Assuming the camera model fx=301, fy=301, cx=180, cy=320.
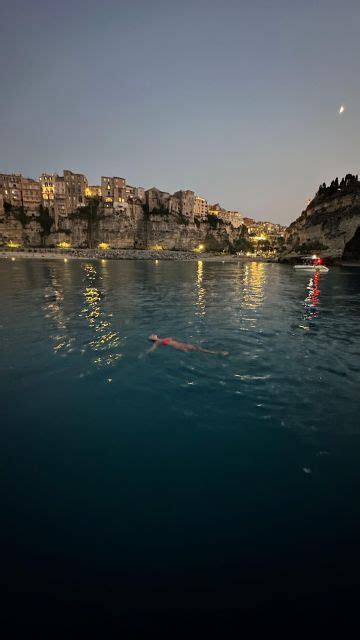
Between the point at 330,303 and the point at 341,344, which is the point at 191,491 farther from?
the point at 330,303

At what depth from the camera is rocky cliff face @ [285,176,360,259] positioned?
300 feet

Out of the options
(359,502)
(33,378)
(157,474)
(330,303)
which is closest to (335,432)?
(359,502)

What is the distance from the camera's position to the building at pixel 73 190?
129 m

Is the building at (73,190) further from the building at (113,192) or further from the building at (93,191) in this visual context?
the building at (113,192)

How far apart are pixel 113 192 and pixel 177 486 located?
486ft

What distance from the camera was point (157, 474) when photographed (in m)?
5.30

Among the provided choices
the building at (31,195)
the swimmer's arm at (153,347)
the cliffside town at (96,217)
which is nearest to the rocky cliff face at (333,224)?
the cliffside town at (96,217)

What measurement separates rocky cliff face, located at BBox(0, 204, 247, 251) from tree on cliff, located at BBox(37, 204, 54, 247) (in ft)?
3.55

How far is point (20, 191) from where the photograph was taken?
128 m

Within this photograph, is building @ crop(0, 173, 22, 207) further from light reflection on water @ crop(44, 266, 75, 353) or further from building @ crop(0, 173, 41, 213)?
light reflection on water @ crop(44, 266, 75, 353)

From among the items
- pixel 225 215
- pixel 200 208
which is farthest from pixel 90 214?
pixel 225 215

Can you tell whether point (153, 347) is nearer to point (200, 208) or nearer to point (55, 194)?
point (55, 194)

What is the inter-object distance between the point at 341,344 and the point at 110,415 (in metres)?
10.5

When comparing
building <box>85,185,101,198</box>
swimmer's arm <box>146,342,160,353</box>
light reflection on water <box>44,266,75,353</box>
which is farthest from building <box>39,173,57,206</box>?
swimmer's arm <box>146,342,160,353</box>
